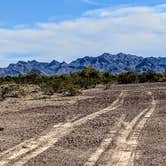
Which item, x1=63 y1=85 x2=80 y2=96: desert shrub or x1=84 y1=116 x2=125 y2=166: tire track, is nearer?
x1=84 y1=116 x2=125 y2=166: tire track

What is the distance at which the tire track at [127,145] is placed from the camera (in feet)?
45.2

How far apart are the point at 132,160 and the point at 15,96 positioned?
134 feet

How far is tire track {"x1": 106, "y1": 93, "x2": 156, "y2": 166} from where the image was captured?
13.8m

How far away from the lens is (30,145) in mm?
17141

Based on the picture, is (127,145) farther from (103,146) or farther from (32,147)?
(32,147)

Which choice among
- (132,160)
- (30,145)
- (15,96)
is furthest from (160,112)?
(15,96)

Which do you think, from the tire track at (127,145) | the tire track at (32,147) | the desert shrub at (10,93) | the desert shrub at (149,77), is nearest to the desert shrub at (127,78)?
the desert shrub at (149,77)

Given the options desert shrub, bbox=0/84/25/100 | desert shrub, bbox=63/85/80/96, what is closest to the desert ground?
desert shrub, bbox=0/84/25/100

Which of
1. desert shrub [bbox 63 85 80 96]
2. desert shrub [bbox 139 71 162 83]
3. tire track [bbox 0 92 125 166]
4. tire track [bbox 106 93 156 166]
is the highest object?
desert shrub [bbox 139 71 162 83]

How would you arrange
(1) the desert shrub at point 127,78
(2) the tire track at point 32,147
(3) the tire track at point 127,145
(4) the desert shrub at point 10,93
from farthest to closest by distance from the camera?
(1) the desert shrub at point 127,78, (4) the desert shrub at point 10,93, (2) the tire track at point 32,147, (3) the tire track at point 127,145

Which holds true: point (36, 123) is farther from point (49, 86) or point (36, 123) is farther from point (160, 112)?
point (49, 86)

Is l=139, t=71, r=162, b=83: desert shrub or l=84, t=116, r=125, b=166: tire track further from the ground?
l=139, t=71, r=162, b=83: desert shrub

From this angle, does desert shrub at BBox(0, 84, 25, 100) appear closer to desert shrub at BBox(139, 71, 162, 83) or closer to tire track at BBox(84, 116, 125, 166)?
tire track at BBox(84, 116, 125, 166)

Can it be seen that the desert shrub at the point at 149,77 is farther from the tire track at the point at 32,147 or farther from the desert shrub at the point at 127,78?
the tire track at the point at 32,147
